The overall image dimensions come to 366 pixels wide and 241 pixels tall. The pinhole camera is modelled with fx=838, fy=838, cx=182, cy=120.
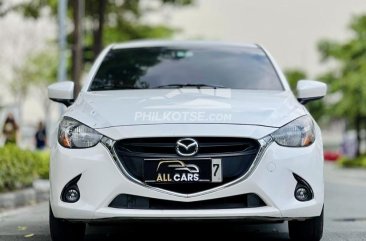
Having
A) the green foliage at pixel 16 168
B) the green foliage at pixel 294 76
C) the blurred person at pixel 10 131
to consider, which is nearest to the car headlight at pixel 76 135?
the green foliage at pixel 16 168

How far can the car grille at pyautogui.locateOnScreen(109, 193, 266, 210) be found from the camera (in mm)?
5434

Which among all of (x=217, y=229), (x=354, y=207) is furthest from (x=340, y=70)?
(x=217, y=229)

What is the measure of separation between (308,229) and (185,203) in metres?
1.07

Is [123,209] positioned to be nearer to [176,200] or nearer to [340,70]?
[176,200]

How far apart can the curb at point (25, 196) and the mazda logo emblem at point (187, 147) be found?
5346 millimetres

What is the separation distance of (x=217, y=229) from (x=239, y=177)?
2029mm

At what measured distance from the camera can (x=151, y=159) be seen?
5.39 meters

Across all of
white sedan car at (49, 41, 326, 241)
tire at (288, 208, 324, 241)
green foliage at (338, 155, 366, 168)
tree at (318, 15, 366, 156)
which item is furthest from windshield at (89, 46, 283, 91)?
tree at (318, 15, 366, 156)

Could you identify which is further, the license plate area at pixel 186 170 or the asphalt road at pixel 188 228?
the asphalt road at pixel 188 228

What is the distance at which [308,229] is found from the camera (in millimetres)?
6000

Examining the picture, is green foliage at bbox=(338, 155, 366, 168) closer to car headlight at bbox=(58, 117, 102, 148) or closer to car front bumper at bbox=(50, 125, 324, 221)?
car front bumper at bbox=(50, 125, 324, 221)

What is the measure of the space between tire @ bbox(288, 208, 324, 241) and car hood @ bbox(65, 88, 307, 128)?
0.80 m

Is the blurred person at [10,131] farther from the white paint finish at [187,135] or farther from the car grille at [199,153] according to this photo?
the car grille at [199,153]

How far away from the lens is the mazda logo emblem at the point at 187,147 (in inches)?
212
